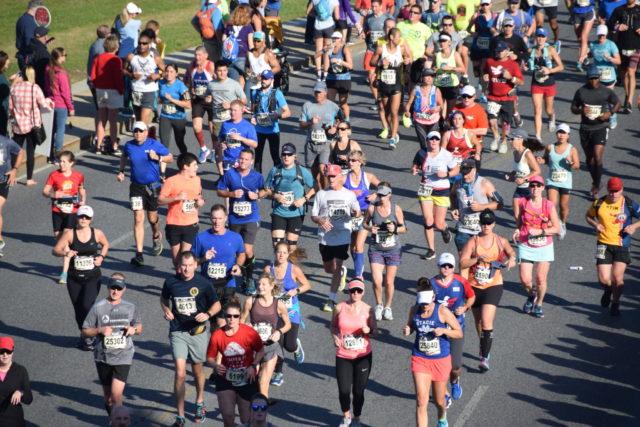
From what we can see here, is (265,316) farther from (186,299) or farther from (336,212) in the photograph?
(336,212)

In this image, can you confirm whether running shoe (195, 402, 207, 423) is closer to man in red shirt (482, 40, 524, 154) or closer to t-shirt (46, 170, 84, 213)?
t-shirt (46, 170, 84, 213)

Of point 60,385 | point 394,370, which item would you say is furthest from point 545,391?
point 60,385

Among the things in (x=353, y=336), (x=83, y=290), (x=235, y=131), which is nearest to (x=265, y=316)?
(x=353, y=336)

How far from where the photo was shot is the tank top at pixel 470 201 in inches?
605

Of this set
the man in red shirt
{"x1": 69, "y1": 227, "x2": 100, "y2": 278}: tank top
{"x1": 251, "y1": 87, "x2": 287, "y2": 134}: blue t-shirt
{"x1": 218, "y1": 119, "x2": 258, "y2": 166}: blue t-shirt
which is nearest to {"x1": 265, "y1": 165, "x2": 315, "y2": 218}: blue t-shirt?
{"x1": 218, "y1": 119, "x2": 258, "y2": 166}: blue t-shirt

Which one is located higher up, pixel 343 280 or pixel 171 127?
pixel 171 127

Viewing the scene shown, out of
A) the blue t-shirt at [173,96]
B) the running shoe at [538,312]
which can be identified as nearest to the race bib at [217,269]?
the running shoe at [538,312]

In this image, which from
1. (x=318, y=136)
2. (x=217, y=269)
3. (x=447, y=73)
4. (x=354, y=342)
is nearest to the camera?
(x=354, y=342)

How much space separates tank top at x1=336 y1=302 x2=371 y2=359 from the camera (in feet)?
39.9

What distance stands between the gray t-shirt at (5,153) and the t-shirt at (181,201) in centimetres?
290

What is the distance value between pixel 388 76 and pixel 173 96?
4.00 metres

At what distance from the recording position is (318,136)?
57.5 feet

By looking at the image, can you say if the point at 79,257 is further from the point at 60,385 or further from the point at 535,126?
the point at 535,126

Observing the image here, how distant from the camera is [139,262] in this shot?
53.8 feet
